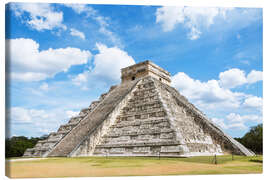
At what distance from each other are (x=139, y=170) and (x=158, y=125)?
507cm

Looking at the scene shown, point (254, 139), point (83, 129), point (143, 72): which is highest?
point (143, 72)

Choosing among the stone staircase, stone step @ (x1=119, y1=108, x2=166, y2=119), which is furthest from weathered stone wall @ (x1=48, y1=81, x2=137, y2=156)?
stone step @ (x1=119, y1=108, x2=166, y2=119)

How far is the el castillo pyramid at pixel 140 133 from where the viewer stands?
36.9 ft

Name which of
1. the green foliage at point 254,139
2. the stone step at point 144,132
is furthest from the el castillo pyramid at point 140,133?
the green foliage at point 254,139

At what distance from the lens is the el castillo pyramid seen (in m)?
11.3

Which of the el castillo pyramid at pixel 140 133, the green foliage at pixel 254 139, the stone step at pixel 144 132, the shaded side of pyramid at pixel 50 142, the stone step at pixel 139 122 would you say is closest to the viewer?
the el castillo pyramid at pixel 140 133

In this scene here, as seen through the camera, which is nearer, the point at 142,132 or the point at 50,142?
the point at 142,132

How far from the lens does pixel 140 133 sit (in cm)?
1219

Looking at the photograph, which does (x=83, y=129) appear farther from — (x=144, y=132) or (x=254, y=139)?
(x=254, y=139)

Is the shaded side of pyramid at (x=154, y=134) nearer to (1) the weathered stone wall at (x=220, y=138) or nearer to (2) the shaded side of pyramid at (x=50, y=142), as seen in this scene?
(1) the weathered stone wall at (x=220, y=138)

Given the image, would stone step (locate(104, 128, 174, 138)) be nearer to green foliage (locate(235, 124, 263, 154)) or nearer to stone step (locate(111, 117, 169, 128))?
stone step (locate(111, 117, 169, 128))

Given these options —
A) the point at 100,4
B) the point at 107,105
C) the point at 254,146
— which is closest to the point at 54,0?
the point at 100,4

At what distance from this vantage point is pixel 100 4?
29.2 feet

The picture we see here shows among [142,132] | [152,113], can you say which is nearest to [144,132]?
[142,132]
